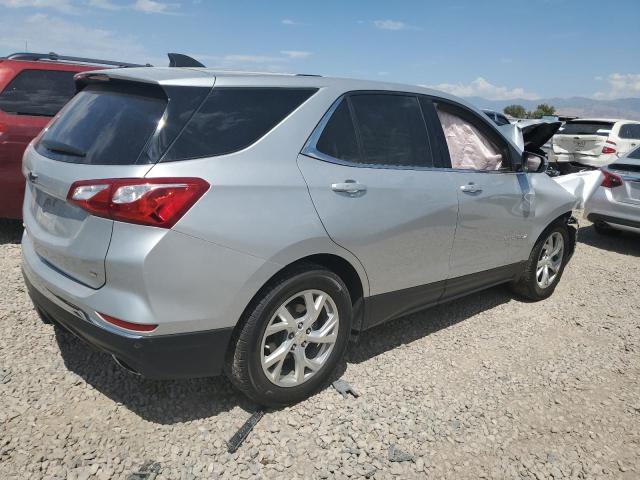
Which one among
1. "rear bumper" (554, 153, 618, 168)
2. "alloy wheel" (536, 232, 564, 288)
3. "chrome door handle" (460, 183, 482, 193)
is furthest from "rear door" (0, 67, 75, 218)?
"rear bumper" (554, 153, 618, 168)

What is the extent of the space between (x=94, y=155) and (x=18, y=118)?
11.0ft

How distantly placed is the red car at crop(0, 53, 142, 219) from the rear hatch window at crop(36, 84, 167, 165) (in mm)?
2552

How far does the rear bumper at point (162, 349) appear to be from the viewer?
230cm

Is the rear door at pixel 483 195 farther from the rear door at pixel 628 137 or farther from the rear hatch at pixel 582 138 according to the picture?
the rear door at pixel 628 137

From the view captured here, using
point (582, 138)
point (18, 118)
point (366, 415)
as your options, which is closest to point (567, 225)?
point (366, 415)

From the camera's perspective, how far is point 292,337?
2.79 m

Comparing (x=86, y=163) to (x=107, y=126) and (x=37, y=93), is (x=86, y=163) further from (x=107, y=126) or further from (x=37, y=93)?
(x=37, y=93)

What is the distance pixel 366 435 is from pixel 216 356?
915 millimetres

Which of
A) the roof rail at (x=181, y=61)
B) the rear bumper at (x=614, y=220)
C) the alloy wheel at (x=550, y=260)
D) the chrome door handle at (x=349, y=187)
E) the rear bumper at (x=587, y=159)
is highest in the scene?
the roof rail at (x=181, y=61)

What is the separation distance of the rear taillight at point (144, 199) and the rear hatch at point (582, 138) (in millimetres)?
12733

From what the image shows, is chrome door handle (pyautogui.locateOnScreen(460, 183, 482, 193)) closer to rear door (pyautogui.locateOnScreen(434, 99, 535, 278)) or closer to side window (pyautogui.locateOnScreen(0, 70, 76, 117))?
rear door (pyautogui.locateOnScreen(434, 99, 535, 278))

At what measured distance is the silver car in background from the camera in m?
6.90

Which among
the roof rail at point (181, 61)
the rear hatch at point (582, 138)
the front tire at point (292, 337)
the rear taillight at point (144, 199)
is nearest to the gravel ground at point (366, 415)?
the front tire at point (292, 337)

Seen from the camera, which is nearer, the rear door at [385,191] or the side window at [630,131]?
the rear door at [385,191]
